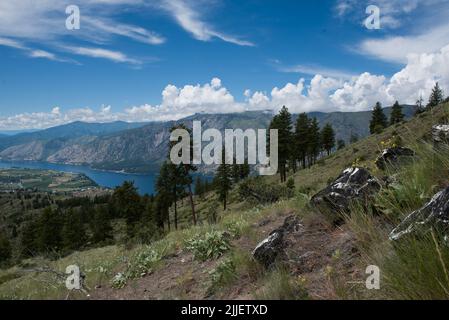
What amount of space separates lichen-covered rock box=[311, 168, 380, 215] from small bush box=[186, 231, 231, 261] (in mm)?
2290

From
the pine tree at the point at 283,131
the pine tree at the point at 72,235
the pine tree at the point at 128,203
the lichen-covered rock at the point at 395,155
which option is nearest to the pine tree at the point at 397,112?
the pine tree at the point at 283,131

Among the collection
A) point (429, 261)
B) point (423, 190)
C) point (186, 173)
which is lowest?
point (186, 173)

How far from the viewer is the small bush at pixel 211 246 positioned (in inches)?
314

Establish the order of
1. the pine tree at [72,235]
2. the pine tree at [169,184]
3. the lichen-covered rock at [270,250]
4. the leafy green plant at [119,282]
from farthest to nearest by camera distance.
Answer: the pine tree at [72,235] < the pine tree at [169,184] < the leafy green plant at [119,282] < the lichen-covered rock at [270,250]

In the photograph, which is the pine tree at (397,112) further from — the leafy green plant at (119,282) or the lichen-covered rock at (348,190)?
the leafy green plant at (119,282)

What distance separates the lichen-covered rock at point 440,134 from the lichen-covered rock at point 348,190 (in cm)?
116

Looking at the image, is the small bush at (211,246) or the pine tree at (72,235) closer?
the small bush at (211,246)

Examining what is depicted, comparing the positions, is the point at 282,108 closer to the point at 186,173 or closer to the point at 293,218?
the point at 186,173

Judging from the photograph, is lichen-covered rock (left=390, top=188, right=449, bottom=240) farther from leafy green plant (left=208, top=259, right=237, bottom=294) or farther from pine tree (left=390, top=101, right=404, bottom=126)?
pine tree (left=390, top=101, right=404, bottom=126)

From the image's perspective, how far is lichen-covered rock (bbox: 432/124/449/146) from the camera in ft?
18.8

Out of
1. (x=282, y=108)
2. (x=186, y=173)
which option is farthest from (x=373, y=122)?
(x=186, y=173)

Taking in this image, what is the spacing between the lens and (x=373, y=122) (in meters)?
83.9

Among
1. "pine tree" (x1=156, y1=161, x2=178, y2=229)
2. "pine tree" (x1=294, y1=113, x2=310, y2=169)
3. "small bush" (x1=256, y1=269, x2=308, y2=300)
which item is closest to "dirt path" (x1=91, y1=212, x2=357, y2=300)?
"small bush" (x1=256, y1=269, x2=308, y2=300)
